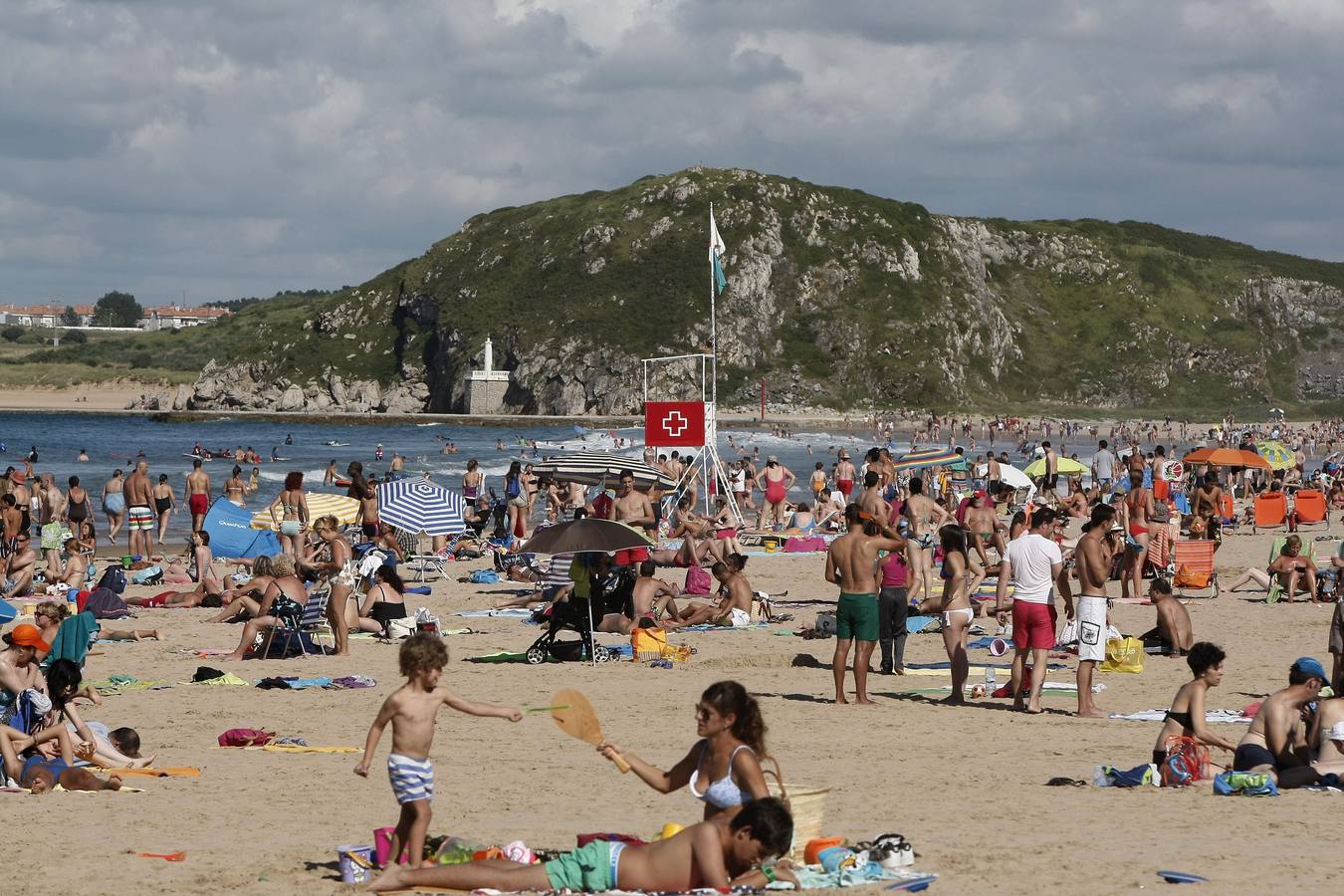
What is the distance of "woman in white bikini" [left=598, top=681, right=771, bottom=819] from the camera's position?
586 centimetres

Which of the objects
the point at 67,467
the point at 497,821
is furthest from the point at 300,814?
the point at 67,467

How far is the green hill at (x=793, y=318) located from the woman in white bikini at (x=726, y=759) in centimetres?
9984

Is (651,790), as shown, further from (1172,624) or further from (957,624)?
(1172,624)

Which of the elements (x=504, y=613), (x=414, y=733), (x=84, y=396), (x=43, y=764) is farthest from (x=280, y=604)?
(x=84, y=396)

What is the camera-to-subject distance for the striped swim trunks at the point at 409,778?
6133 millimetres

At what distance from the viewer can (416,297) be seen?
125 meters

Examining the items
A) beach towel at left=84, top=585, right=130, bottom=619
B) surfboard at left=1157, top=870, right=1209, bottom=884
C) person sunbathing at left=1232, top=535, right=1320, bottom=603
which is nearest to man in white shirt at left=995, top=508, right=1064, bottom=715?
surfboard at left=1157, top=870, right=1209, bottom=884

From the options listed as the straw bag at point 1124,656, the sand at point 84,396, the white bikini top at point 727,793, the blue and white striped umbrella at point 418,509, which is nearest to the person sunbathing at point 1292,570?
the straw bag at point 1124,656

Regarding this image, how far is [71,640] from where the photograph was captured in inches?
376

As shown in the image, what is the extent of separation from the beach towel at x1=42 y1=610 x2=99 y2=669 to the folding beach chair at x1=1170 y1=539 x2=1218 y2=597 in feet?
38.4

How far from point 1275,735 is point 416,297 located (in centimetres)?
12041

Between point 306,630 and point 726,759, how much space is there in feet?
25.5

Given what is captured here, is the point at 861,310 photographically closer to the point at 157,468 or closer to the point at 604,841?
the point at 157,468

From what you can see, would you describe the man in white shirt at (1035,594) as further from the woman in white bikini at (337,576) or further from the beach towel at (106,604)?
the beach towel at (106,604)
